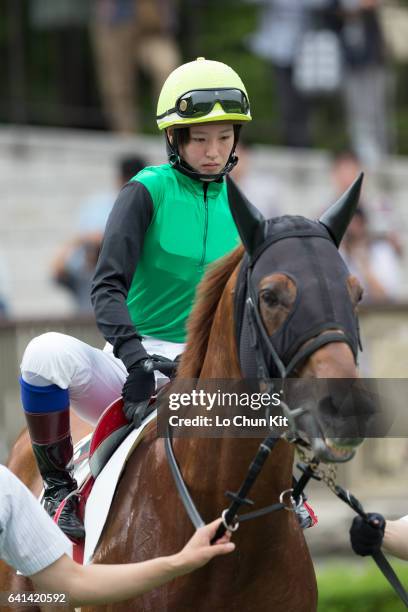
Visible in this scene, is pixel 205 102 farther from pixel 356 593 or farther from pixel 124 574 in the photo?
pixel 356 593

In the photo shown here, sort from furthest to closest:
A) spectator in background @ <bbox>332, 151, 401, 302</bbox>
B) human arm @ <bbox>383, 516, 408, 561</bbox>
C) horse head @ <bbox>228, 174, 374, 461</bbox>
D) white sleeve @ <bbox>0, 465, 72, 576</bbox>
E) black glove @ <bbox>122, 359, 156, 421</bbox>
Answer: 1. spectator in background @ <bbox>332, 151, 401, 302</bbox>
2. black glove @ <bbox>122, 359, 156, 421</bbox>
3. human arm @ <bbox>383, 516, 408, 561</bbox>
4. white sleeve @ <bbox>0, 465, 72, 576</bbox>
5. horse head @ <bbox>228, 174, 374, 461</bbox>

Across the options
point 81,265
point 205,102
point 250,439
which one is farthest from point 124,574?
point 81,265

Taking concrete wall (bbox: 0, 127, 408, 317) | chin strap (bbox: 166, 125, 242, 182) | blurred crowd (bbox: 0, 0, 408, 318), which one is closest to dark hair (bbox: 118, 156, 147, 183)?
blurred crowd (bbox: 0, 0, 408, 318)

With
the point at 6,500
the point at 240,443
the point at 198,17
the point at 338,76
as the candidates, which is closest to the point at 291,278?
the point at 240,443

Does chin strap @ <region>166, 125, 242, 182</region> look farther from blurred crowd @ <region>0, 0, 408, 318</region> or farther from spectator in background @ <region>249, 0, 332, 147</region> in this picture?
spectator in background @ <region>249, 0, 332, 147</region>

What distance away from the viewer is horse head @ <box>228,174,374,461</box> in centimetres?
357

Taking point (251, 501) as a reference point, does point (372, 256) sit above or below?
below

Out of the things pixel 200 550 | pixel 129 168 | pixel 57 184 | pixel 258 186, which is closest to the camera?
pixel 200 550

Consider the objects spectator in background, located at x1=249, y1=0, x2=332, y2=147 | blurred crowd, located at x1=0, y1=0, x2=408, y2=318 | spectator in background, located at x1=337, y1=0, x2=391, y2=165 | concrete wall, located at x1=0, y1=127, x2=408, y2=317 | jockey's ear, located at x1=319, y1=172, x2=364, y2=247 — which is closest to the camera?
jockey's ear, located at x1=319, y1=172, x2=364, y2=247

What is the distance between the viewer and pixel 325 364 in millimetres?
3570

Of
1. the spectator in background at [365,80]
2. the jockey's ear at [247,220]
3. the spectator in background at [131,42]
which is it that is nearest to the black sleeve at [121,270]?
the jockey's ear at [247,220]

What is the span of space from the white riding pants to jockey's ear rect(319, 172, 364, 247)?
1050mm

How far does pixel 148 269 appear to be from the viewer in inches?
191

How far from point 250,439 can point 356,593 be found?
3444 mm
